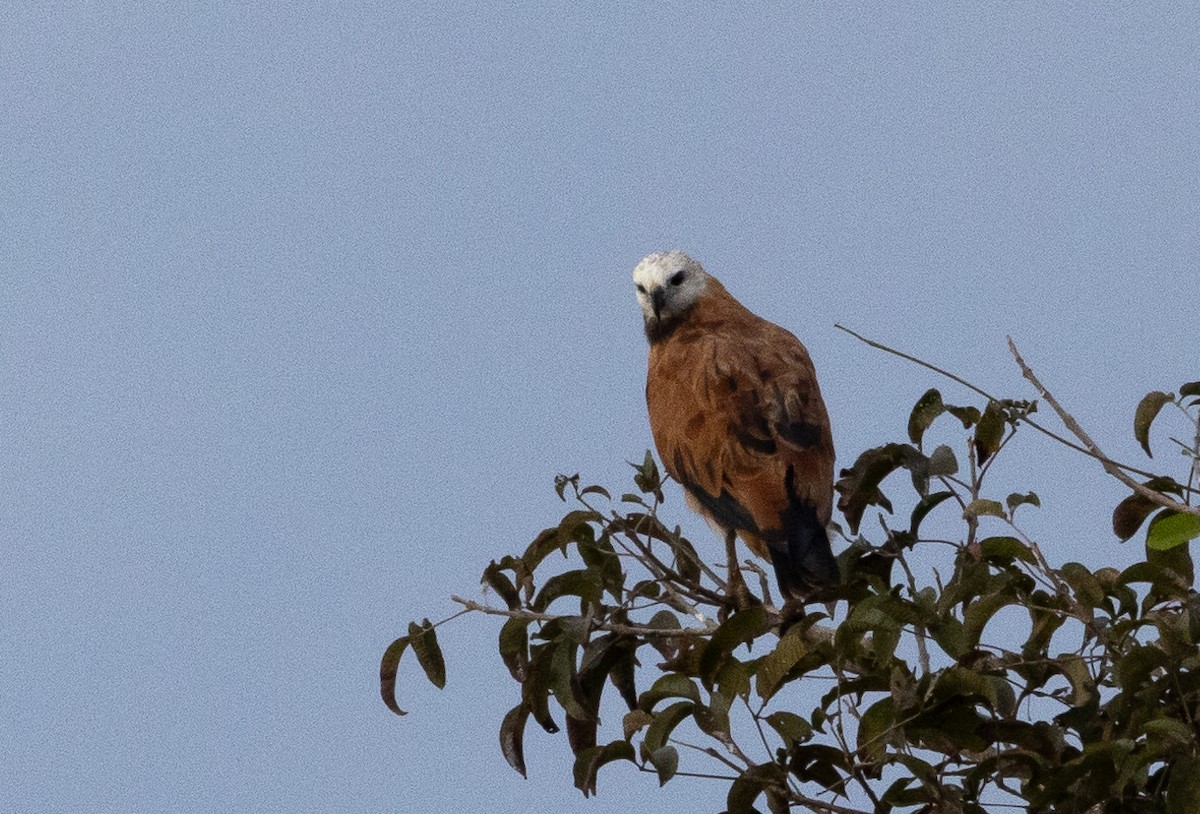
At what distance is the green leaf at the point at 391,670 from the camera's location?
3355 mm

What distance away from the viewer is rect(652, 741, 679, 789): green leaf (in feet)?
9.11

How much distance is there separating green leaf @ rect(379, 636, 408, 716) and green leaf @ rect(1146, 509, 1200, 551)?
4.98 feet

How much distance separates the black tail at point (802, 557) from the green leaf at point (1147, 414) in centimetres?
86

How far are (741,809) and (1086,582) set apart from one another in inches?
31.3

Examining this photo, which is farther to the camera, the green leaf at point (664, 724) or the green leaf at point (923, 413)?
the green leaf at point (923, 413)

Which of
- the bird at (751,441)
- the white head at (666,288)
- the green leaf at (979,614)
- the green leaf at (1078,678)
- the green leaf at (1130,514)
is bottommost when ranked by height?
the green leaf at (1078,678)

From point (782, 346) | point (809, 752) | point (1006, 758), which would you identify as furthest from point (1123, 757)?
point (782, 346)

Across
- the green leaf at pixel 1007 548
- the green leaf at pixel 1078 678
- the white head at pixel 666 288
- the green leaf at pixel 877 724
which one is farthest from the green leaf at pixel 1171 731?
the white head at pixel 666 288

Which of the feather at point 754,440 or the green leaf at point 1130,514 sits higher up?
the feather at point 754,440

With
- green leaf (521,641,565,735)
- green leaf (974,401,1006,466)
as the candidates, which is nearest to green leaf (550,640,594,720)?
green leaf (521,641,565,735)

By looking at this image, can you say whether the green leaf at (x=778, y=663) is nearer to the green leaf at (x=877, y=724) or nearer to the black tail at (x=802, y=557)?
the green leaf at (x=877, y=724)

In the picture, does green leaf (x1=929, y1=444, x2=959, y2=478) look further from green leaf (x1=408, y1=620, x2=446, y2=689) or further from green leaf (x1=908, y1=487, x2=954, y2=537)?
green leaf (x1=408, y1=620, x2=446, y2=689)

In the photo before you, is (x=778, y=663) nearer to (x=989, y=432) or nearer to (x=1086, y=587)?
(x=1086, y=587)

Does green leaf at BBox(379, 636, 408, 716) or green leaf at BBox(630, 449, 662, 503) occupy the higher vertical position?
green leaf at BBox(630, 449, 662, 503)
